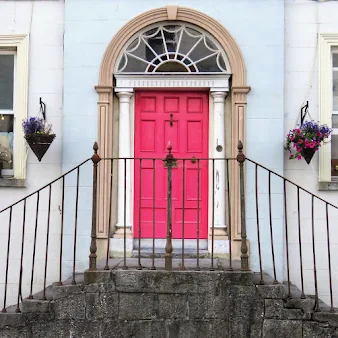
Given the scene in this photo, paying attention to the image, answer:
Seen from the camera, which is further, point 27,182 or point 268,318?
point 27,182

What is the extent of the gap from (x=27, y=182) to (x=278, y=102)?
3.44m

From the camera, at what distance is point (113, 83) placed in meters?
6.29

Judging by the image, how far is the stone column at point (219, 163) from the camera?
20.2 feet

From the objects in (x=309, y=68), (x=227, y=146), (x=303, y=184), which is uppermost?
(x=309, y=68)

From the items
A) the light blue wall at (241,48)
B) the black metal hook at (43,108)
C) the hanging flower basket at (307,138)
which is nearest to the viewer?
the hanging flower basket at (307,138)

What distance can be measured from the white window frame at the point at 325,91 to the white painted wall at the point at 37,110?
342 centimetres

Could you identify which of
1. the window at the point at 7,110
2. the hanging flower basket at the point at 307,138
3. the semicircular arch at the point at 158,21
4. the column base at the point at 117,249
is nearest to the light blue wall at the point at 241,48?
the semicircular arch at the point at 158,21

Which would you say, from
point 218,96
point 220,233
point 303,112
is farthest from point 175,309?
point 303,112

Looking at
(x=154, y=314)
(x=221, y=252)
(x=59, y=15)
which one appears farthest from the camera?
(x=59, y=15)

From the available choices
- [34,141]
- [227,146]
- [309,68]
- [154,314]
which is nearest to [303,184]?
[227,146]

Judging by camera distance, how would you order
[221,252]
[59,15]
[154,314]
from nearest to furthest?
[154,314] < [221,252] < [59,15]

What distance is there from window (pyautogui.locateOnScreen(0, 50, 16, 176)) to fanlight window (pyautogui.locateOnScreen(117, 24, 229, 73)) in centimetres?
157

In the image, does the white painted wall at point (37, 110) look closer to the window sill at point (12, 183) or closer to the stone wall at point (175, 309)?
the window sill at point (12, 183)

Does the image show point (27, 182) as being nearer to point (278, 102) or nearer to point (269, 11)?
point (278, 102)
